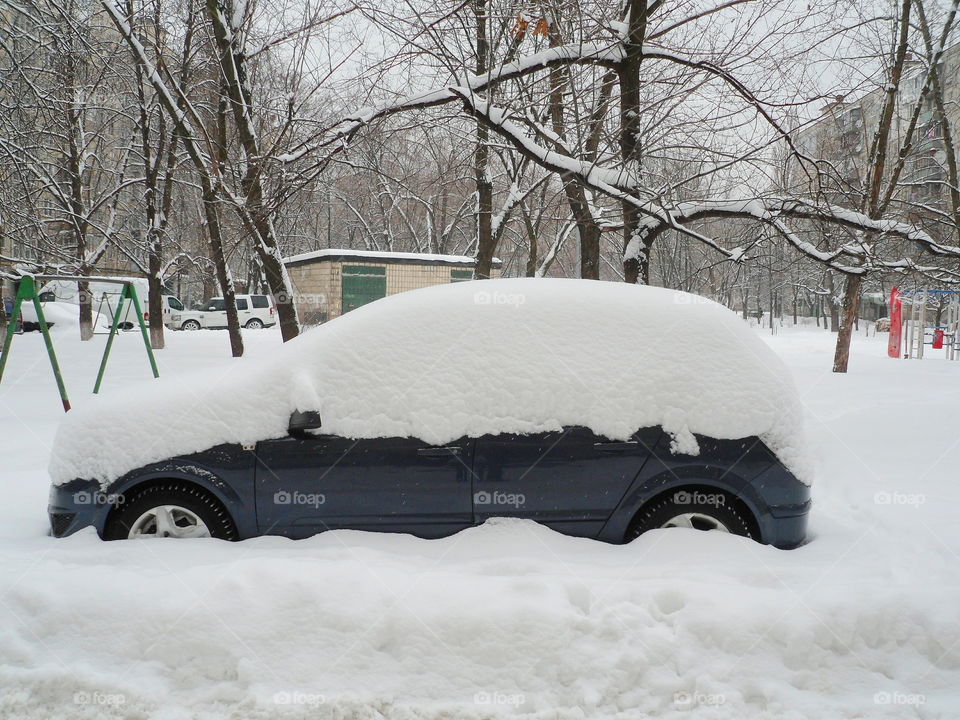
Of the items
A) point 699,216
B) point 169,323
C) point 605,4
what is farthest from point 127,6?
point 169,323

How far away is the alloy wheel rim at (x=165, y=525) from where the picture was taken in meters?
3.65

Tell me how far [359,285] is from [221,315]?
12.4 meters

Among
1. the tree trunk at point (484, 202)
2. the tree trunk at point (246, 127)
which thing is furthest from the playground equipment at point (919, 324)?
the tree trunk at point (246, 127)

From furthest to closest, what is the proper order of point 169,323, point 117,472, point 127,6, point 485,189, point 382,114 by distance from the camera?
point 169,323 < point 485,189 < point 127,6 < point 382,114 < point 117,472

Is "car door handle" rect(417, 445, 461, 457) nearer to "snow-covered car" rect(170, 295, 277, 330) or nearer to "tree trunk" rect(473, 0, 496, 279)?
"tree trunk" rect(473, 0, 496, 279)

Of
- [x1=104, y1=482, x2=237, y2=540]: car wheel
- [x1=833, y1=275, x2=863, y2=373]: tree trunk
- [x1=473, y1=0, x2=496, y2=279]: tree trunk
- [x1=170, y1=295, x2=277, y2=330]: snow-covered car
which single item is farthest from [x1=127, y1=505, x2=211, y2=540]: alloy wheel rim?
[x1=170, y1=295, x2=277, y2=330]: snow-covered car

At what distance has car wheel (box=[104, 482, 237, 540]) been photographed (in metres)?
3.65

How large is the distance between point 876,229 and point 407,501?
6.43 meters

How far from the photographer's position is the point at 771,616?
3033 millimetres

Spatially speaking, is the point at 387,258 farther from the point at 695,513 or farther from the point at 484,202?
the point at 695,513

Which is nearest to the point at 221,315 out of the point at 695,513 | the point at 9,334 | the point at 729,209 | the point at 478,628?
the point at 9,334

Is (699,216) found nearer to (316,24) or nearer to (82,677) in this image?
(316,24)

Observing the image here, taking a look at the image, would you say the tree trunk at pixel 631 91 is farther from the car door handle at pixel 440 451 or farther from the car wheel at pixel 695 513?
the car door handle at pixel 440 451

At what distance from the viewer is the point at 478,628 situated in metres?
2.97
